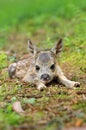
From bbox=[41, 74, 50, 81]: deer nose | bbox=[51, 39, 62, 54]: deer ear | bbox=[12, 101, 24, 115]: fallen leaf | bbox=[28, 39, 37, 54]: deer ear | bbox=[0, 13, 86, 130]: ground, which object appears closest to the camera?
bbox=[0, 13, 86, 130]: ground

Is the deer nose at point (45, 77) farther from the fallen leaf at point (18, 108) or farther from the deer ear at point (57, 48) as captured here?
the fallen leaf at point (18, 108)

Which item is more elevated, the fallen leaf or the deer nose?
the deer nose

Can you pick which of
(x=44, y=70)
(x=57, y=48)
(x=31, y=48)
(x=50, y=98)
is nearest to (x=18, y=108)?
(x=50, y=98)

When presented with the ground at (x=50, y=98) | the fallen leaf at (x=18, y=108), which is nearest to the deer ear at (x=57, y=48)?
the ground at (x=50, y=98)

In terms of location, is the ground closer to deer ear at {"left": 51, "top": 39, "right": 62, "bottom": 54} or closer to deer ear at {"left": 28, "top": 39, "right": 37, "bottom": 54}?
deer ear at {"left": 51, "top": 39, "right": 62, "bottom": 54}

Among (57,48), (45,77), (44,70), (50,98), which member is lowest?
(50,98)

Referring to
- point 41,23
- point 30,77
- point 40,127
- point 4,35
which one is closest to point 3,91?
point 30,77

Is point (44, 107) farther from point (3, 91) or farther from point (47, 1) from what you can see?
point (47, 1)

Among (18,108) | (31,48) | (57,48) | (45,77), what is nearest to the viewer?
(18,108)

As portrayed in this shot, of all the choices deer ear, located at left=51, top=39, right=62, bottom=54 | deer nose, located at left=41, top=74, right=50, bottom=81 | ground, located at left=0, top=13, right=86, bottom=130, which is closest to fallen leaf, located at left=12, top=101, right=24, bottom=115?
ground, located at left=0, top=13, right=86, bottom=130

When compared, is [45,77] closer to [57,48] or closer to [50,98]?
[57,48]

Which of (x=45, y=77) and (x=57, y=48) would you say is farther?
(x=57, y=48)

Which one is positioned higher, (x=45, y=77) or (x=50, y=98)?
(x=45, y=77)

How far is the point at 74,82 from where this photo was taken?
427 inches
